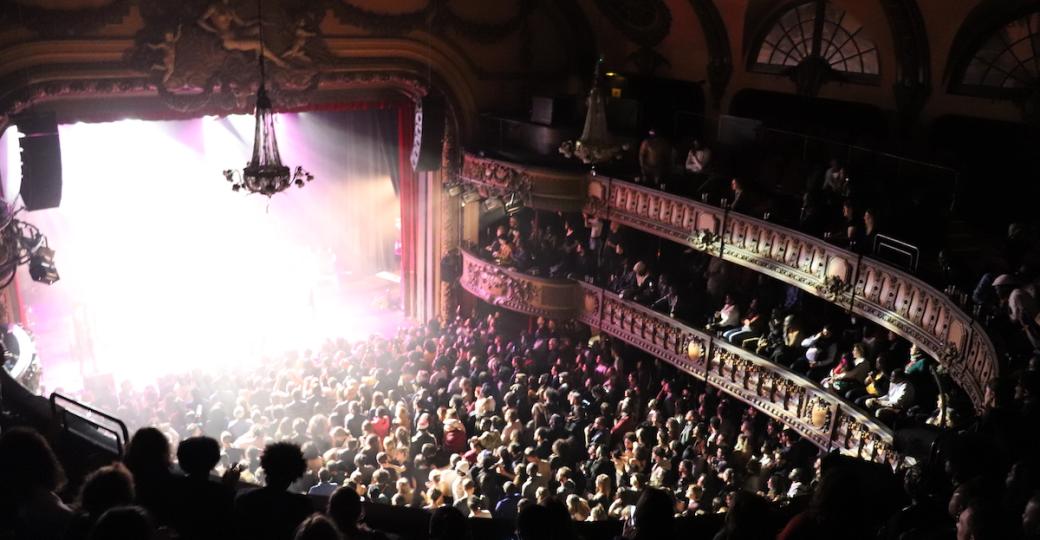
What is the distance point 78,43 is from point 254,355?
639 cm

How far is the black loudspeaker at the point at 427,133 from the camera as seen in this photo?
659 inches

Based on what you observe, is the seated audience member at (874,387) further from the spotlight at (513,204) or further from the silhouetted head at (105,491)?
the silhouetted head at (105,491)

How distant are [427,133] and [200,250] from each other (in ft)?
24.3

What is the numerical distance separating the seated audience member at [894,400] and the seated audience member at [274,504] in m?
7.36

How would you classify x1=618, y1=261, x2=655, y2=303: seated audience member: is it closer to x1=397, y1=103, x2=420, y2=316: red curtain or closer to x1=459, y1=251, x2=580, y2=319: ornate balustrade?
x1=459, y1=251, x2=580, y2=319: ornate balustrade

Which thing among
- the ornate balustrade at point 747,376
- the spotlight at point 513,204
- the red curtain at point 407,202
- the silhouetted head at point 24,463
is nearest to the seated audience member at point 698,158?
the ornate balustrade at point 747,376

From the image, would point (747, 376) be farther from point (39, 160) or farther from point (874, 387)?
point (39, 160)

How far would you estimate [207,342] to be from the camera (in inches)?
733

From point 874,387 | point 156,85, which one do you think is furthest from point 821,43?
point 156,85

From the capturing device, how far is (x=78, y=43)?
12742mm

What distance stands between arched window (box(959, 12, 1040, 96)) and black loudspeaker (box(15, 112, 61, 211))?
13.4 m

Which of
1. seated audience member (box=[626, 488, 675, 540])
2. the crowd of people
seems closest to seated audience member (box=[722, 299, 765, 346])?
the crowd of people

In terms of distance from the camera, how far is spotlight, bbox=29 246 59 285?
1153 centimetres

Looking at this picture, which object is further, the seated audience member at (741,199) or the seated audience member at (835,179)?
the seated audience member at (741,199)
